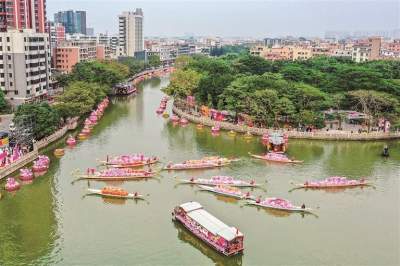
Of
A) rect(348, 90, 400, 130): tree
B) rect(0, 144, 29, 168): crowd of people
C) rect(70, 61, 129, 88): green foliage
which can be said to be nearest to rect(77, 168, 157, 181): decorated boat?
rect(0, 144, 29, 168): crowd of people

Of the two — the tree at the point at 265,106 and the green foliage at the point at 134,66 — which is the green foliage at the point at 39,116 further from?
the green foliage at the point at 134,66

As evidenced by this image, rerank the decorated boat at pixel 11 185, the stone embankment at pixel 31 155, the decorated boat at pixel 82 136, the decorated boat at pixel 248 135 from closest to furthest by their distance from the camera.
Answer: the decorated boat at pixel 11 185 < the stone embankment at pixel 31 155 < the decorated boat at pixel 82 136 < the decorated boat at pixel 248 135

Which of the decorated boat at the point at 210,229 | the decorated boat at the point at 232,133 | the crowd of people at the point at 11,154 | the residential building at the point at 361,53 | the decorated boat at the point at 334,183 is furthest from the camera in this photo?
the residential building at the point at 361,53

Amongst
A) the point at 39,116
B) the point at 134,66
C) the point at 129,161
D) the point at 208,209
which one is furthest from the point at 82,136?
the point at 134,66

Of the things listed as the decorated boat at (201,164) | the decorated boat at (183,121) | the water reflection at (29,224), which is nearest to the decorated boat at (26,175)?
the water reflection at (29,224)

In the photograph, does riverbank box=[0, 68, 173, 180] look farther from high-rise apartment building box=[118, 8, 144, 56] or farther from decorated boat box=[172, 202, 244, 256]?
high-rise apartment building box=[118, 8, 144, 56]

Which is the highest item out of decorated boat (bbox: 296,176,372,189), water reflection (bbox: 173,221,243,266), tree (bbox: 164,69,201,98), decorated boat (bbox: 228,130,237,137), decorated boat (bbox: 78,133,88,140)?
tree (bbox: 164,69,201,98)

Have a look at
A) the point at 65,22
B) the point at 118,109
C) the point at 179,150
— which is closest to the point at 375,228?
the point at 179,150
